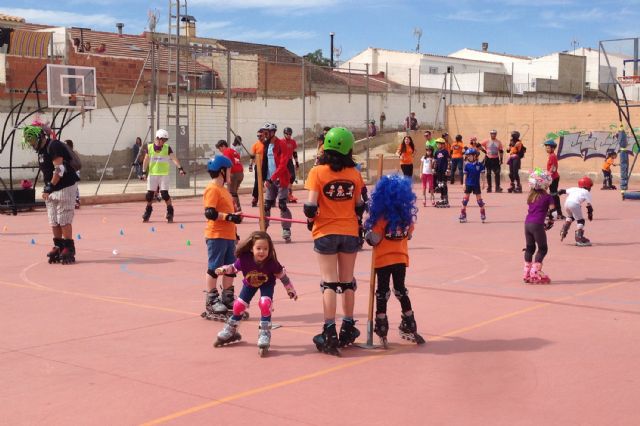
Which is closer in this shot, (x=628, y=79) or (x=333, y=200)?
(x=333, y=200)

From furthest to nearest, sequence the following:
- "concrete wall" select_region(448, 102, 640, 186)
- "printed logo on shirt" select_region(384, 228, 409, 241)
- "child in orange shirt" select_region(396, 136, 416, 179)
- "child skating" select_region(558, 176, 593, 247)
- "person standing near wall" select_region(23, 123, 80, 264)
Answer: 1. "concrete wall" select_region(448, 102, 640, 186)
2. "child in orange shirt" select_region(396, 136, 416, 179)
3. "child skating" select_region(558, 176, 593, 247)
4. "person standing near wall" select_region(23, 123, 80, 264)
5. "printed logo on shirt" select_region(384, 228, 409, 241)

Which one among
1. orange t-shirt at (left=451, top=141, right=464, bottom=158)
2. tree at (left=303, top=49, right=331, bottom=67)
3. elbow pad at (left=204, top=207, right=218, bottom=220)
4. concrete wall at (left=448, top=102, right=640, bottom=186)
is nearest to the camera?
elbow pad at (left=204, top=207, right=218, bottom=220)

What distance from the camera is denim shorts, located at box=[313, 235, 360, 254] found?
270 inches

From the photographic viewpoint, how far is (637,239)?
1431 centimetres

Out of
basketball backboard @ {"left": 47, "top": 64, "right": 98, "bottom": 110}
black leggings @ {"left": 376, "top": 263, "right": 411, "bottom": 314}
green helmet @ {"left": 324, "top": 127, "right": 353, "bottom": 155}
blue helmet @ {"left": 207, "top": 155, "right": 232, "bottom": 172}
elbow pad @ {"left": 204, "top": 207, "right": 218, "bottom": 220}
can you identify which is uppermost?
basketball backboard @ {"left": 47, "top": 64, "right": 98, "bottom": 110}

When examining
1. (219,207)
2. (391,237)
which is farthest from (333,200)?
(219,207)

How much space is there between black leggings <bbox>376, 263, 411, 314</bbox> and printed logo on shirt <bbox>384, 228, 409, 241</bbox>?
218 millimetres

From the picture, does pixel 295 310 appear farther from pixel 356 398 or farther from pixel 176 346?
pixel 356 398

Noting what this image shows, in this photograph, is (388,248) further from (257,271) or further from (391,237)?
(257,271)

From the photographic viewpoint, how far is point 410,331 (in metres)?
7.04

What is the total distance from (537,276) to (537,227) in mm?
608

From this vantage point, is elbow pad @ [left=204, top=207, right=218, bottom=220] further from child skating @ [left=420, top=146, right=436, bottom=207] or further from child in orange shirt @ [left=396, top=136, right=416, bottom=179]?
child in orange shirt @ [left=396, top=136, right=416, bottom=179]

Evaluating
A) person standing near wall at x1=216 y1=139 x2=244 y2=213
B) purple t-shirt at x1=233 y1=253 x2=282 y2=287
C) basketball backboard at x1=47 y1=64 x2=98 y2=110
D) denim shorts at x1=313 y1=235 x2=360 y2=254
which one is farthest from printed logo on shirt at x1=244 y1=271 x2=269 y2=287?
basketball backboard at x1=47 y1=64 x2=98 y2=110

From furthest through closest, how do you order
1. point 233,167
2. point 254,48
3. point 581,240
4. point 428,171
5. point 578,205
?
point 254,48
point 428,171
point 233,167
point 581,240
point 578,205
